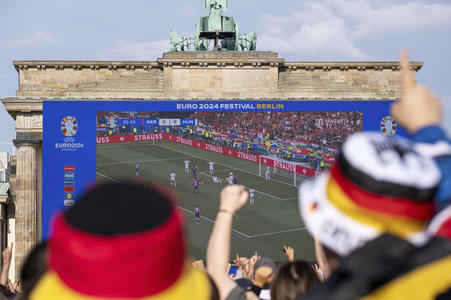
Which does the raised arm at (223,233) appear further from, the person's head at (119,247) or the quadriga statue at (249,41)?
the quadriga statue at (249,41)

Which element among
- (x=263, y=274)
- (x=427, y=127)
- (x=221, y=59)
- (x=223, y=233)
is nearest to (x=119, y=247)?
(x=427, y=127)

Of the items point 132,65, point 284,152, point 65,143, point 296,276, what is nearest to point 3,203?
point 65,143

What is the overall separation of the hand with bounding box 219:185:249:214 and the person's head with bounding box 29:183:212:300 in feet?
4.57

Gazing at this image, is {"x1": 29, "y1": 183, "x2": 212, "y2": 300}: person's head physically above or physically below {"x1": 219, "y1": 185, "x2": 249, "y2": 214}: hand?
above

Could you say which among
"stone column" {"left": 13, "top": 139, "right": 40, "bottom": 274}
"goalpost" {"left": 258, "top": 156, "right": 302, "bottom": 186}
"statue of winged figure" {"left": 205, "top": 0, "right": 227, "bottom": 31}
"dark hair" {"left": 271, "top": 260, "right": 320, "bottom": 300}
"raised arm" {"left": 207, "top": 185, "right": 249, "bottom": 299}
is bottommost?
"stone column" {"left": 13, "top": 139, "right": 40, "bottom": 274}

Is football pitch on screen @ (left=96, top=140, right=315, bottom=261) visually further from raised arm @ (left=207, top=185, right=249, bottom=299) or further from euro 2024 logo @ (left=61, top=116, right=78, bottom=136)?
raised arm @ (left=207, top=185, right=249, bottom=299)

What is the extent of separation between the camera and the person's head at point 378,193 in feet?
6.25

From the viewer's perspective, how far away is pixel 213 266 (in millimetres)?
3295

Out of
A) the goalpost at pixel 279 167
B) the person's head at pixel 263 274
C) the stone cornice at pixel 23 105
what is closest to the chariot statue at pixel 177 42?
the stone cornice at pixel 23 105

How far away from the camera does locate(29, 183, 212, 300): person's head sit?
172cm

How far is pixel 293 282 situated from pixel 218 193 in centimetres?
1926

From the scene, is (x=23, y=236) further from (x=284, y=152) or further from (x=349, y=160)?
(x=349, y=160)

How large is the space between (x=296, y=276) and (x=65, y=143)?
66.7 feet

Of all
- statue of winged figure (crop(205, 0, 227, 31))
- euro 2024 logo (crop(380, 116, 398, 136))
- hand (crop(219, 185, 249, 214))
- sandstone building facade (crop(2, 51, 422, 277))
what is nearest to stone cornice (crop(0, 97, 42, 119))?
sandstone building facade (crop(2, 51, 422, 277))
